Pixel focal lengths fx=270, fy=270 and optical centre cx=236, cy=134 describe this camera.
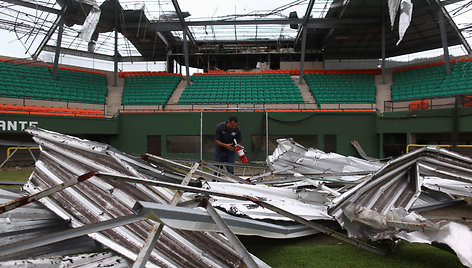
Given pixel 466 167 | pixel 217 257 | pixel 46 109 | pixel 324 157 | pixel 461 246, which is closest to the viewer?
pixel 461 246

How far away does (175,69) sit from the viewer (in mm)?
22484

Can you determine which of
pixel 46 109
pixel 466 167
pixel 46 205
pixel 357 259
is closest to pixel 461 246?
pixel 357 259

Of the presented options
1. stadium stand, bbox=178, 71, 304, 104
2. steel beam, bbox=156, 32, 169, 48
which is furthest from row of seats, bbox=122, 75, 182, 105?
steel beam, bbox=156, 32, 169, 48

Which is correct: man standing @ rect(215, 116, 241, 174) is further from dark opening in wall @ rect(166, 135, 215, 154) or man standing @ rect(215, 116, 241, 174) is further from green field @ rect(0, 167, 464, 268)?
dark opening in wall @ rect(166, 135, 215, 154)

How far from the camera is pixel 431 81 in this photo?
1381cm

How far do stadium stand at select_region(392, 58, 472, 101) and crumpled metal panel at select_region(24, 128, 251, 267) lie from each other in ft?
43.3

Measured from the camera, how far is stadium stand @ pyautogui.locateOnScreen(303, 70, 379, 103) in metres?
14.0

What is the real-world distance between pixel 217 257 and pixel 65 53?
22697 millimetres

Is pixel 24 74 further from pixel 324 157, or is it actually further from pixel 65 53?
pixel 324 157

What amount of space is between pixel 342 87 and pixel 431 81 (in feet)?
13.9

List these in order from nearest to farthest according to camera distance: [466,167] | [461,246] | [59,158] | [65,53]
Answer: [461,246], [466,167], [59,158], [65,53]

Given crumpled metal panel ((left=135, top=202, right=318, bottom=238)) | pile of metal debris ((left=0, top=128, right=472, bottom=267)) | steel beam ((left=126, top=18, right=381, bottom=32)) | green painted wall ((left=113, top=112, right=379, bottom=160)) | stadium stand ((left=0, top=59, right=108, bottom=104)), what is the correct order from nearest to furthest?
crumpled metal panel ((left=135, top=202, right=318, bottom=238)), pile of metal debris ((left=0, top=128, right=472, bottom=267)), green painted wall ((left=113, top=112, right=379, bottom=160)), stadium stand ((left=0, top=59, right=108, bottom=104)), steel beam ((left=126, top=18, right=381, bottom=32))

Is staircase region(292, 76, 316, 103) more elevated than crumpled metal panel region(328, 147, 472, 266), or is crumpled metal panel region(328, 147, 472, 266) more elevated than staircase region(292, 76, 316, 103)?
staircase region(292, 76, 316, 103)

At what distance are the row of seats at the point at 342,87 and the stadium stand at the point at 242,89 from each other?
1146mm
